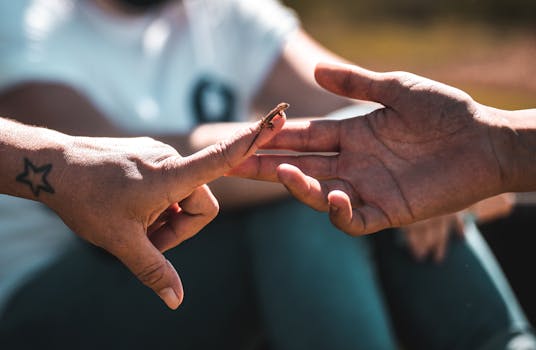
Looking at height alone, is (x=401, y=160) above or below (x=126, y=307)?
above

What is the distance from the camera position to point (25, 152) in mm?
886

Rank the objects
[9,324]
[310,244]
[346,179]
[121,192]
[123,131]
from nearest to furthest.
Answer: [121,192], [346,179], [9,324], [310,244], [123,131]

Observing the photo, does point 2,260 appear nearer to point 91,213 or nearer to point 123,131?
point 123,131

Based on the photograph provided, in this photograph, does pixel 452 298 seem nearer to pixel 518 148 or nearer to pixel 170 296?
pixel 518 148

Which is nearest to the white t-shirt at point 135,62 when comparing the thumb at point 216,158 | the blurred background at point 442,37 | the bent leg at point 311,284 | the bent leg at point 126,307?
the bent leg at point 126,307

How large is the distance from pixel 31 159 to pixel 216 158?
0.96 feet

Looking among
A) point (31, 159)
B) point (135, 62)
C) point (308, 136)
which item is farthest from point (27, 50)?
point (308, 136)

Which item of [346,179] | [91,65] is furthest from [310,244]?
[91,65]

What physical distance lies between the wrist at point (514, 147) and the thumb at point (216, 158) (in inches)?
16.2

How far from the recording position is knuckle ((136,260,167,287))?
2.81 feet

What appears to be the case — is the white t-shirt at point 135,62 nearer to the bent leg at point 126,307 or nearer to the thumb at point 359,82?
the bent leg at point 126,307

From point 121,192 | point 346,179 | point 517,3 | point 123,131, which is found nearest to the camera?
point 121,192

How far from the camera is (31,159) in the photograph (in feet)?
2.90

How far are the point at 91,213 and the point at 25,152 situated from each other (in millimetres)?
151
